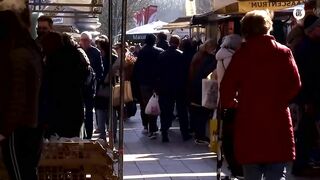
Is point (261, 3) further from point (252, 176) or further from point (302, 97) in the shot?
point (252, 176)

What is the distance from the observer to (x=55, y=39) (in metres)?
9.29

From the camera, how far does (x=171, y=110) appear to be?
15.2m

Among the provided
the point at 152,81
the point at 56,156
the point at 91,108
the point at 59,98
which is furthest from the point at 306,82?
the point at 152,81

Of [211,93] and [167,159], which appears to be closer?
[211,93]

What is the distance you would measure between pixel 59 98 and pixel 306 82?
286 cm

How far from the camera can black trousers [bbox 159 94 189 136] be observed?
15.1 metres

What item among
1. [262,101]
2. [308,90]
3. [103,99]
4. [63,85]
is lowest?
[103,99]

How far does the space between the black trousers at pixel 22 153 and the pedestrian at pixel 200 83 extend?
24.1ft

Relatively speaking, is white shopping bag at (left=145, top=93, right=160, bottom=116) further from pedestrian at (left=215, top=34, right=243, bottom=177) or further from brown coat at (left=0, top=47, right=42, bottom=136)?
brown coat at (left=0, top=47, right=42, bottom=136)

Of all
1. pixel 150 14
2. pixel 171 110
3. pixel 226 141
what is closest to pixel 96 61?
pixel 171 110

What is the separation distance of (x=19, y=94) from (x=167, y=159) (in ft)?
21.9

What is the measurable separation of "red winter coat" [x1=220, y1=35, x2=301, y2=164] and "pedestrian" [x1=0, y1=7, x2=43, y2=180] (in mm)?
1532

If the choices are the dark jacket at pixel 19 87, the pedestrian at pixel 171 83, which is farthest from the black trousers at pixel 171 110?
the dark jacket at pixel 19 87

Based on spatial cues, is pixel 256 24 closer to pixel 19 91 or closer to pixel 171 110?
pixel 19 91
